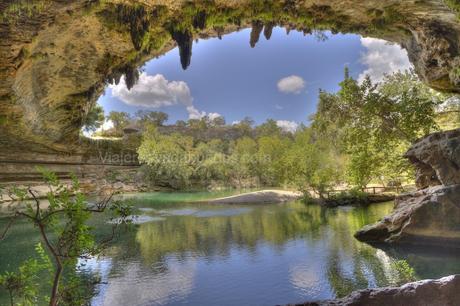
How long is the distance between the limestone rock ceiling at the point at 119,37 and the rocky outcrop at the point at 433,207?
2.85 metres

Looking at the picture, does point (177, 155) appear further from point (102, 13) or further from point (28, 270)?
point (28, 270)

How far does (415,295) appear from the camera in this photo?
591 cm

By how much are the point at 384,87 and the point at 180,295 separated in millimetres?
20207

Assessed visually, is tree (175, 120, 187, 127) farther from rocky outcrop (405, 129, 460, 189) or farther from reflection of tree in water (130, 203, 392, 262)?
rocky outcrop (405, 129, 460, 189)

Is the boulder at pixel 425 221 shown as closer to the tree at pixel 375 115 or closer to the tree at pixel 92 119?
the tree at pixel 375 115

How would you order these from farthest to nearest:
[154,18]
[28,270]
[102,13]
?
[154,18] < [102,13] < [28,270]

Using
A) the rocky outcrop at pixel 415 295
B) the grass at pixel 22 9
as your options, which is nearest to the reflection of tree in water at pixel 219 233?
the rocky outcrop at pixel 415 295

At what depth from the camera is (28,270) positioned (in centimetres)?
464

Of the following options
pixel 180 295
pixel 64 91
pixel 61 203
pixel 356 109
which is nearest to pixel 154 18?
pixel 64 91

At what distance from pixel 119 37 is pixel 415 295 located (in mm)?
12153

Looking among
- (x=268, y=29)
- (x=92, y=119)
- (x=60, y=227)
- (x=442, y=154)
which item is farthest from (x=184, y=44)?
(x=92, y=119)

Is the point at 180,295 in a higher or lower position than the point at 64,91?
lower

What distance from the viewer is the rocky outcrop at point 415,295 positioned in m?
5.70

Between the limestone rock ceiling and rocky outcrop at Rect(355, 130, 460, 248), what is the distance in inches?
112
